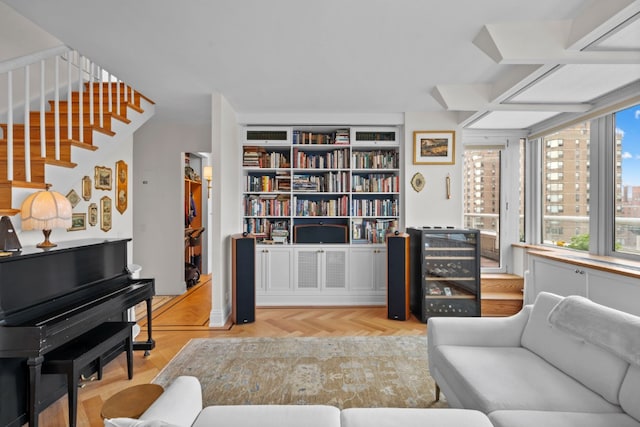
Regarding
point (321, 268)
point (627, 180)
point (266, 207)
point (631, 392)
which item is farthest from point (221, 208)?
point (627, 180)

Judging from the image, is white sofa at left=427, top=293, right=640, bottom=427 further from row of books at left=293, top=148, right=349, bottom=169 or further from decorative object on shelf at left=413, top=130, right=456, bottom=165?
row of books at left=293, top=148, right=349, bottom=169

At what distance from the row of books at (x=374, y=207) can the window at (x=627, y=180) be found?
236 centimetres

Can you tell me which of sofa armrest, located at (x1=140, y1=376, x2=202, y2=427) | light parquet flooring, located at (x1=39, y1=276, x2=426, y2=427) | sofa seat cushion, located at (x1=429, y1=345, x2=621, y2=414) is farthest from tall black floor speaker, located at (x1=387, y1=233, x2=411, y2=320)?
sofa armrest, located at (x1=140, y1=376, x2=202, y2=427)

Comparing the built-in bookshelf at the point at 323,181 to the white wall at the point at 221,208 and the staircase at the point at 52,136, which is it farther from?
the staircase at the point at 52,136

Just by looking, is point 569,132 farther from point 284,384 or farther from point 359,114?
point 284,384

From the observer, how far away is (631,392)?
4.69 feet

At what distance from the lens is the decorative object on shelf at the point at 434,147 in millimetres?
4473

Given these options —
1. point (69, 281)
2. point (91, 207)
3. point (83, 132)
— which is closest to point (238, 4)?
point (83, 132)

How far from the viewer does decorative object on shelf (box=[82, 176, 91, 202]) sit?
10.8 ft

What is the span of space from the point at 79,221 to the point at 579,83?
4832mm

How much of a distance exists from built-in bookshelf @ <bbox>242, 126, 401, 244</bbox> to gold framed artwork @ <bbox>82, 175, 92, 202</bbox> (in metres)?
1.82

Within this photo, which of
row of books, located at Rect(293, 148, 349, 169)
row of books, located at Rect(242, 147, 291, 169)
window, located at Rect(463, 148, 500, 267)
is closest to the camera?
row of books, located at Rect(242, 147, 291, 169)

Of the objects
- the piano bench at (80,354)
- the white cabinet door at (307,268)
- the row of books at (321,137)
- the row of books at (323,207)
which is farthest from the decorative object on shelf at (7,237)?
the row of books at (321,137)

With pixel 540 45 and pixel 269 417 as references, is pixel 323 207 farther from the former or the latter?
pixel 269 417
